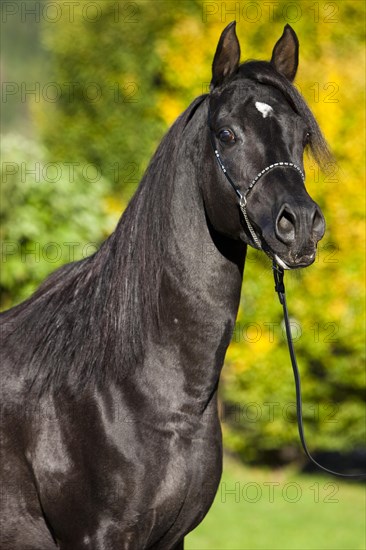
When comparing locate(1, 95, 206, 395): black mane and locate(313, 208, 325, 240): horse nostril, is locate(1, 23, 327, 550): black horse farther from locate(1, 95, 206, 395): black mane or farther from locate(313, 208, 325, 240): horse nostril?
locate(313, 208, 325, 240): horse nostril

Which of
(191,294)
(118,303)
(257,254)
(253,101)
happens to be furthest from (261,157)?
(257,254)

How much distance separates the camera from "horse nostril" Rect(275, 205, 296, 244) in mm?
2969

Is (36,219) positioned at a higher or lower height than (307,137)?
lower

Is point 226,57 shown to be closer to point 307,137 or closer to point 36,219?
point 307,137

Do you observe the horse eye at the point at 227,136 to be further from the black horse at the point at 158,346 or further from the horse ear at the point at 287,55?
the horse ear at the point at 287,55

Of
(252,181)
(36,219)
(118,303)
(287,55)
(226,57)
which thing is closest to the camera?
(252,181)

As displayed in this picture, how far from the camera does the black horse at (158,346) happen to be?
318 centimetres

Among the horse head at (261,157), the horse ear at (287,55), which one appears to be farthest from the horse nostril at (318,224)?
the horse ear at (287,55)

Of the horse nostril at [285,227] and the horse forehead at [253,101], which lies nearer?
the horse nostril at [285,227]

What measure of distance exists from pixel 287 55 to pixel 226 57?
342 millimetres

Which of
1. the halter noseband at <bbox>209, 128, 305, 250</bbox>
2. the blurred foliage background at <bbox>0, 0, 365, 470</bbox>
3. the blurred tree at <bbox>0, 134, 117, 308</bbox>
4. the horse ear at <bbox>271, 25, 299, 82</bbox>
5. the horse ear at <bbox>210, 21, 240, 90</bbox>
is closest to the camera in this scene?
the halter noseband at <bbox>209, 128, 305, 250</bbox>

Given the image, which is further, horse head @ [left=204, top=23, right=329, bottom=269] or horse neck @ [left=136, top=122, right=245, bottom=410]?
horse neck @ [left=136, top=122, right=245, bottom=410]

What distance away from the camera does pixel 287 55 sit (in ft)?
11.4

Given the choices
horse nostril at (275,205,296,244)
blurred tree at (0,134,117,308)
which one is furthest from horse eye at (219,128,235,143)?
blurred tree at (0,134,117,308)
